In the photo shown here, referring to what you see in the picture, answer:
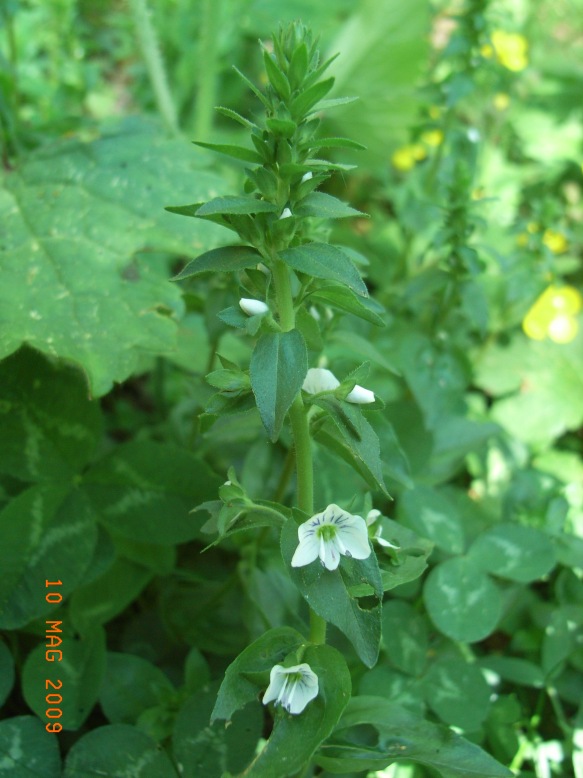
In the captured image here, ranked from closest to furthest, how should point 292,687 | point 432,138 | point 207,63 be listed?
point 292,687
point 207,63
point 432,138

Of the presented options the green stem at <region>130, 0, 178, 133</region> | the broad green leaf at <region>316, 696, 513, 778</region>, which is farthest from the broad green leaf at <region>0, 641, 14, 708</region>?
the green stem at <region>130, 0, 178, 133</region>

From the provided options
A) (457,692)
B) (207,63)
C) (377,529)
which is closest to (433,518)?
(457,692)

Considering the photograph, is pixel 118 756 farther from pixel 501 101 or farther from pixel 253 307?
pixel 501 101

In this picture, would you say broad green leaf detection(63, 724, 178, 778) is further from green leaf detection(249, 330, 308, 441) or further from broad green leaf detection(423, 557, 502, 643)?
green leaf detection(249, 330, 308, 441)

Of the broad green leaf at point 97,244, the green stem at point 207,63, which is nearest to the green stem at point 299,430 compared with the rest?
the broad green leaf at point 97,244

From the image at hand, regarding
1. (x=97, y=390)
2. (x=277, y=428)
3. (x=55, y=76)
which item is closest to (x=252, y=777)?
(x=277, y=428)
